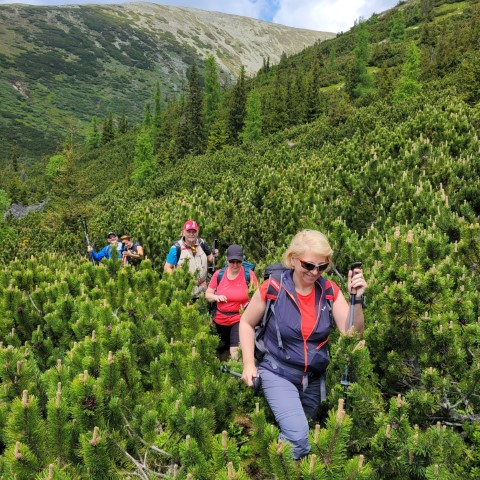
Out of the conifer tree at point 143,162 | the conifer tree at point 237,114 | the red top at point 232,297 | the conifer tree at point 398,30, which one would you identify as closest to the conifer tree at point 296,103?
the conifer tree at point 237,114

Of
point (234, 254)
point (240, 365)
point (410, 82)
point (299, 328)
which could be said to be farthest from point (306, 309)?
point (410, 82)

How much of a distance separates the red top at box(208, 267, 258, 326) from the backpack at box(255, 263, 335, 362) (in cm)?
211

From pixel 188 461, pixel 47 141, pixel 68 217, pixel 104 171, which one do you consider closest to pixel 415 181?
pixel 188 461

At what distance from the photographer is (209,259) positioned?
755 cm

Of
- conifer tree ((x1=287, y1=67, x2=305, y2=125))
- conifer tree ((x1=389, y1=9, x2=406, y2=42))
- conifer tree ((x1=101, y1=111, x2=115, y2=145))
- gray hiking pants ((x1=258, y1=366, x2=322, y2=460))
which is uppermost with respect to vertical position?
conifer tree ((x1=389, y1=9, x2=406, y2=42))

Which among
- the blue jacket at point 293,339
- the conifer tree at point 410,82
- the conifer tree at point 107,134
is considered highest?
the conifer tree at point 410,82

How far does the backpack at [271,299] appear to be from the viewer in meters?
3.15

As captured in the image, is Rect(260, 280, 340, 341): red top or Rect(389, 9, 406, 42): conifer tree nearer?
Rect(260, 280, 340, 341): red top

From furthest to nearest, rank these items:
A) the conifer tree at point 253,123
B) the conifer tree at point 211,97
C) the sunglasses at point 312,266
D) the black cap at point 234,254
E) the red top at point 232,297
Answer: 1. the conifer tree at point 211,97
2. the conifer tree at point 253,123
3. the red top at point 232,297
4. the black cap at point 234,254
5. the sunglasses at point 312,266

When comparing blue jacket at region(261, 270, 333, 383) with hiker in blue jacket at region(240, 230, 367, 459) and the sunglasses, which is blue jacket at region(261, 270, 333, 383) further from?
the sunglasses

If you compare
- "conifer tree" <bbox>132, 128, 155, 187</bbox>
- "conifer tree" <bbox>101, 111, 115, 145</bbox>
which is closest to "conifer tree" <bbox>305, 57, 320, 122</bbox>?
"conifer tree" <bbox>132, 128, 155, 187</bbox>

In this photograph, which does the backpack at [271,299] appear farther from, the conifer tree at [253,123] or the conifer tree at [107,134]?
the conifer tree at [107,134]

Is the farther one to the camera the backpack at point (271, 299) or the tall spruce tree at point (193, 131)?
the tall spruce tree at point (193, 131)

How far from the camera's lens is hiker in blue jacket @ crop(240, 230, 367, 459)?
301 cm
